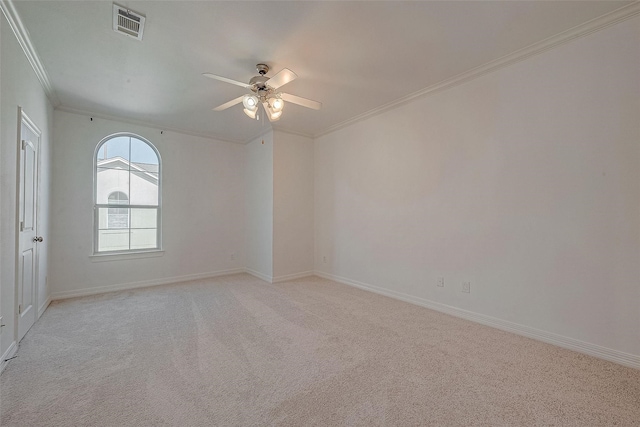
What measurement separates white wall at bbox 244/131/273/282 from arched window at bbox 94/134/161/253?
1.58m

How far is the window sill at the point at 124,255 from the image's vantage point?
4.12 meters

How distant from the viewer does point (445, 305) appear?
324 cm

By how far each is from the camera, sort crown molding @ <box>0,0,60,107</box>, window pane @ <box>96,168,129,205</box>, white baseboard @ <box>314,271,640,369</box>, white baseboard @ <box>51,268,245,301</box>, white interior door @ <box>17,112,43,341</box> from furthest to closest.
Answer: window pane @ <box>96,168,129,205</box> < white baseboard @ <box>51,268,245,301</box> < white interior door @ <box>17,112,43,341</box> < white baseboard @ <box>314,271,640,369</box> < crown molding @ <box>0,0,60,107</box>

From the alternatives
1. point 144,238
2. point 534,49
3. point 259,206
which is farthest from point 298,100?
point 144,238

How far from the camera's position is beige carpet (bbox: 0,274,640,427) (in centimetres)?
161

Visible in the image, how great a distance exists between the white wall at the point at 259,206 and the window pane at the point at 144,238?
162cm

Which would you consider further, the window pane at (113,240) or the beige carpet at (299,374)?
the window pane at (113,240)

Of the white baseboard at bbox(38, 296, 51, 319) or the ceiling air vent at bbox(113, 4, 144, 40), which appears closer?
the ceiling air vent at bbox(113, 4, 144, 40)

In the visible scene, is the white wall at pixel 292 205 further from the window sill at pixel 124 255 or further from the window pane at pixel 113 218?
the window pane at pixel 113 218

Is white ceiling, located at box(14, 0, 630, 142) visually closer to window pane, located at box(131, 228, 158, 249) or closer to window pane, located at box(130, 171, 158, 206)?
window pane, located at box(130, 171, 158, 206)

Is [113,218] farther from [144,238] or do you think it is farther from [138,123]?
[138,123]

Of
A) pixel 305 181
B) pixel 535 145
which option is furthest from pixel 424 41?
pixel 305 181

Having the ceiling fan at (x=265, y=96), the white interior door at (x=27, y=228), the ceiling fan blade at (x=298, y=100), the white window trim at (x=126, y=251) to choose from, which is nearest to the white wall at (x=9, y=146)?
the white interior door at (x=27, y=228)

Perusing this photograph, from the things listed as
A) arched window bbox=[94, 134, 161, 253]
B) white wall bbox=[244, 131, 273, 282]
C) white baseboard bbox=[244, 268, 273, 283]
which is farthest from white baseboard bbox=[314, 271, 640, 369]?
arched window bbox=[94, 134, 161, 253]
